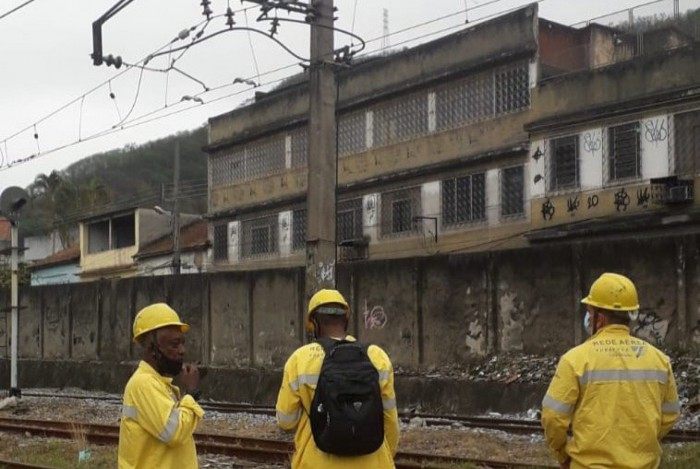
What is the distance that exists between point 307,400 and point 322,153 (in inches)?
282

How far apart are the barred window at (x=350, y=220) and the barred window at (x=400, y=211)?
104 centimetres

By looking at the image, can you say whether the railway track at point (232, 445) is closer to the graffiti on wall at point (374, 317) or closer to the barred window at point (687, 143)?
the graffiti on wall at point (374, 317)

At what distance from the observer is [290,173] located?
107 feet

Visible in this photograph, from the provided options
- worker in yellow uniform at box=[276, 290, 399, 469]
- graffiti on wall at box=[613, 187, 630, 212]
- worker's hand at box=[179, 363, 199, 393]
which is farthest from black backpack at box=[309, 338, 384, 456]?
graffiti on wall at box=[613, 187, 630, 212]

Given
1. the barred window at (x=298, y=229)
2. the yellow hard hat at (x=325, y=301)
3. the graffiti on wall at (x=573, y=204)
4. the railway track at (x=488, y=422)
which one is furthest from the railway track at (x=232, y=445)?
the barred window at (x=298, y=229)

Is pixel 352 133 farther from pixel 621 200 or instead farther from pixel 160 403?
pixel 160 403

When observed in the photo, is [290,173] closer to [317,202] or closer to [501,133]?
[501,133]

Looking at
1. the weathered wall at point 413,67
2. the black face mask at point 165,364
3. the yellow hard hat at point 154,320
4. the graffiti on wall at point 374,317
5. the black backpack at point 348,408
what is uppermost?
the weathered wall at point 413,67

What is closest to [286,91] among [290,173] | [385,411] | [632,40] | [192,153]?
[290,173]

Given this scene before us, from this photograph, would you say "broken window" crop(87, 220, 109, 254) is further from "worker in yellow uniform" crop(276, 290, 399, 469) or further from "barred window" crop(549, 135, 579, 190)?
"worker in yellow uniform" crop(276, 290, 399, 469)

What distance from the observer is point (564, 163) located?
23.7 metres

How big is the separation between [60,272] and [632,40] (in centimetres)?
3389

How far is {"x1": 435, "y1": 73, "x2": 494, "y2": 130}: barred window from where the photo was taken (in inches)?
1013

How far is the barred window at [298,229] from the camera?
31891mm
